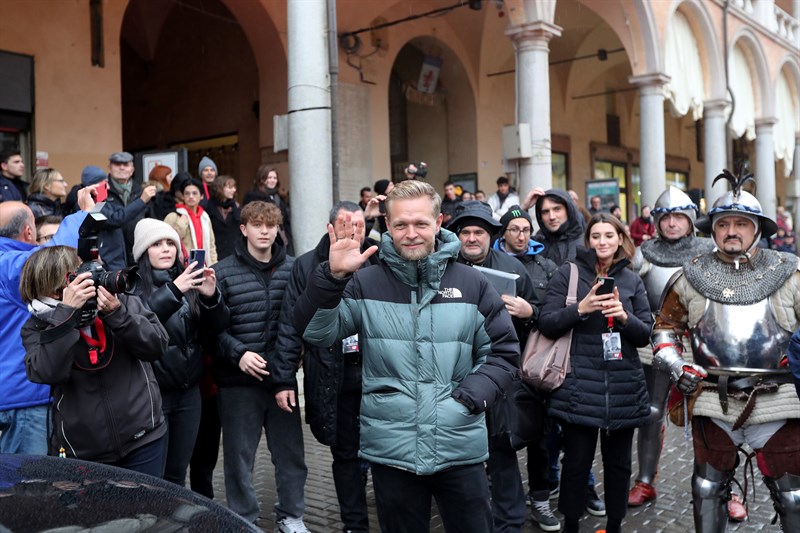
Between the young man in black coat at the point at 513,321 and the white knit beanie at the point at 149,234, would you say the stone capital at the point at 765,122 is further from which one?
the white knit beanie at the point at 149,234

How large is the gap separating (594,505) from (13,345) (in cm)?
361

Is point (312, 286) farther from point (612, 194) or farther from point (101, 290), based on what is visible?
point (612, 194)

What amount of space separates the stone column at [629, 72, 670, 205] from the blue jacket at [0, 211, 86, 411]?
1323 centimetres

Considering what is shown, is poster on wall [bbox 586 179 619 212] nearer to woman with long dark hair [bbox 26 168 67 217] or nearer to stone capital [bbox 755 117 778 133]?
stone capital [bbox 755 117 778 133]

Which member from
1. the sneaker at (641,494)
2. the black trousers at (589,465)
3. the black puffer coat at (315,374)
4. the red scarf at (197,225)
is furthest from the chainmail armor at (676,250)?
the red scarf at (197,225)

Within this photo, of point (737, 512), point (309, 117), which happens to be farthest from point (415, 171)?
point (737, 512)

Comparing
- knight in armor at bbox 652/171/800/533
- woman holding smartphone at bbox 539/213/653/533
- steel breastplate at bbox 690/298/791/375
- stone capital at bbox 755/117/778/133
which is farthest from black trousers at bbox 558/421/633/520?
stone capital at bbox 755/117/778/133

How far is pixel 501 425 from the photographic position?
412 cm

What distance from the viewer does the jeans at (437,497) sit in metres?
3.16

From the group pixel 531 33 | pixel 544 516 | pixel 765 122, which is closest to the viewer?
pixel 544 516

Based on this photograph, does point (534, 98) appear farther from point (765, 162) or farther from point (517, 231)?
point (765, 162)

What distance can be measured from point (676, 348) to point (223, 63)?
14515 mm

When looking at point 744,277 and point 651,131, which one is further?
point 651,131

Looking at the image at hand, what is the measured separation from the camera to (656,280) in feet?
18.2
